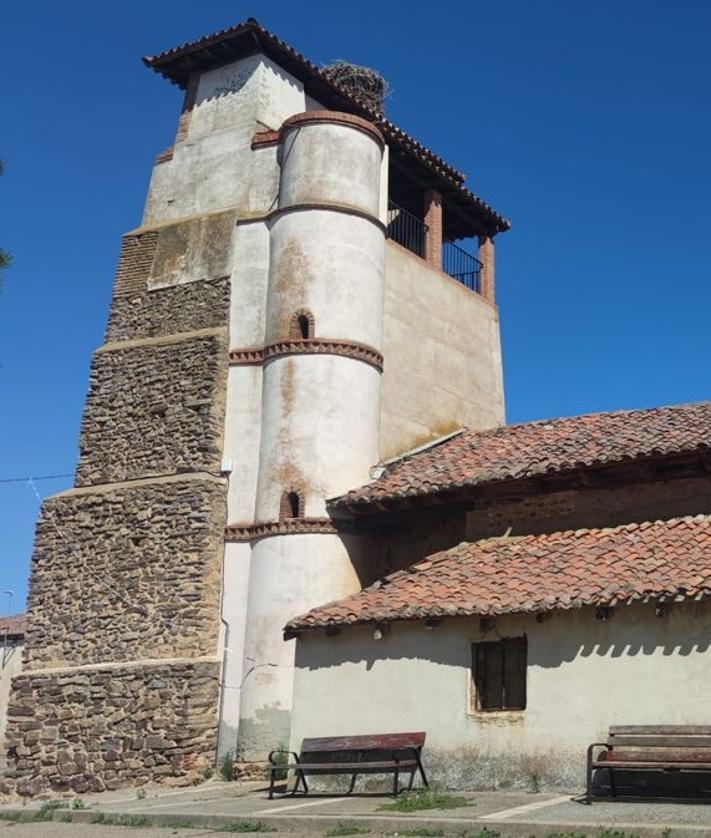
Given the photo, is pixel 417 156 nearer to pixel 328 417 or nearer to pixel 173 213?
pixel 173 213

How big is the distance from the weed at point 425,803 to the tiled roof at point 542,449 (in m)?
5.75

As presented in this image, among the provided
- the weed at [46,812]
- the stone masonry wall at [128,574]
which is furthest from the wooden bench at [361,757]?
the stone masonry wall at [128,574]

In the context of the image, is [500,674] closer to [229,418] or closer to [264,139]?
[229,418]

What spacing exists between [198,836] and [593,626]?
539cm

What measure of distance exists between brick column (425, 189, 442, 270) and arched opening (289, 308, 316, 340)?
4.45 m

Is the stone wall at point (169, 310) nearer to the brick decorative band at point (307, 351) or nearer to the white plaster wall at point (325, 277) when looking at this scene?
the brick decorative band at point (307, 351)

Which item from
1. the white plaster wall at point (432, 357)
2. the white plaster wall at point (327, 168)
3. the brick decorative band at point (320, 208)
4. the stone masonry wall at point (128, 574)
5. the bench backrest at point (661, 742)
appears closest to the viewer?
the bench backrest at point (661, 742)

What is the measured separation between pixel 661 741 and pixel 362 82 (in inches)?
713

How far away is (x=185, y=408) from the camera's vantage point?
1995 cm

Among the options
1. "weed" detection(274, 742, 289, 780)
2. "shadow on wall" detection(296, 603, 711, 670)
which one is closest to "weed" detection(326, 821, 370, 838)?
"shadow on wall" detection(296, 603, 711, 670)

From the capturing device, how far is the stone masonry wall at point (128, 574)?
18391 millimetres

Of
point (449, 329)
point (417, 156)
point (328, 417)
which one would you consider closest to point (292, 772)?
point (328, 417)

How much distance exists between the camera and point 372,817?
10906mm

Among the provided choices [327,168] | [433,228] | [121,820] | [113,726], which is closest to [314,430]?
[327,168]
